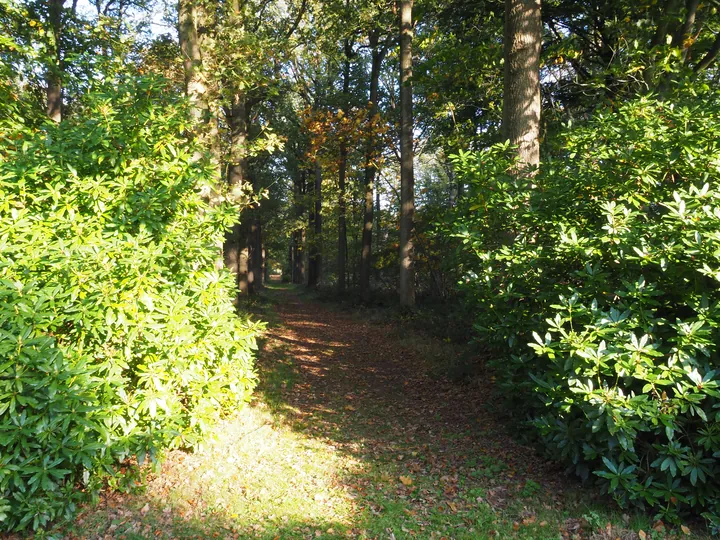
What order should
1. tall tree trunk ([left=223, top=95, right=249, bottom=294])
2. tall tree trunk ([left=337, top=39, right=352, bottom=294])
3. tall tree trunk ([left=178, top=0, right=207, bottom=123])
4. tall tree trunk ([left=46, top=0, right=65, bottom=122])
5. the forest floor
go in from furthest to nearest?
1. tall tree trunk ([left=337, top=39, right=352, bottom=294])
2. tall tree trunk ([left=223, top=95, right=249, bottom=294])
3. tall tree trunk ([left=46, top=0, right=65, bottom=122])
4. tall tree trunk ([left=178, top=0, right=207, bottom=123])
5. the forest floor

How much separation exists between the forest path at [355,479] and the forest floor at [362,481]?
2cm

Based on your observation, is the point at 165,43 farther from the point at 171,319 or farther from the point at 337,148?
the point at 171,319

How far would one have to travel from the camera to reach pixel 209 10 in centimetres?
995

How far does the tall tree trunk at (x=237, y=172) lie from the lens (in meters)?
11.4

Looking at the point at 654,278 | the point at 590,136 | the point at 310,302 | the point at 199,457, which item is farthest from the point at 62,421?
the point at 310,302

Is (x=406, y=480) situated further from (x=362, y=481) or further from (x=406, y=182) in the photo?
(x=406, y=182)

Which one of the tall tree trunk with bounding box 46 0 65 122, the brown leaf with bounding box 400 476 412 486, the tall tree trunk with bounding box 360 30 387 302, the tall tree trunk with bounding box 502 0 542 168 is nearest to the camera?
the brown leaf with bounding box 400 476 412 486

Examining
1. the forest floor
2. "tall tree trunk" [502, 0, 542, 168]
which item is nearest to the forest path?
the forest floor

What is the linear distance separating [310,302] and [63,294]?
2136 cm

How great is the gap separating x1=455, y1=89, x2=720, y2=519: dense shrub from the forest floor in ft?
1.79

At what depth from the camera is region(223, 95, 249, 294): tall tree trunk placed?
11.4 meters

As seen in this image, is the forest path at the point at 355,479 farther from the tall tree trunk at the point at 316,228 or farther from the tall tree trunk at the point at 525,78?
the tall tree trunk at the point at 316,228

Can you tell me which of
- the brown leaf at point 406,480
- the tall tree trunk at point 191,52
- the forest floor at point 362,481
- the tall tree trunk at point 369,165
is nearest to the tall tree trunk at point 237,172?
the tall tree trunk at point 191,52

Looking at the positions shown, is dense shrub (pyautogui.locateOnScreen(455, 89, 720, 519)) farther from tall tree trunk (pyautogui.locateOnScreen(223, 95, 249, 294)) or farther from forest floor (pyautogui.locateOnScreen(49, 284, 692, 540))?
tall tree trunk (pyautogui.locateOnScreen(223, 95, 249, 294))
